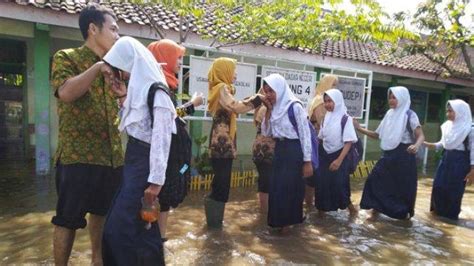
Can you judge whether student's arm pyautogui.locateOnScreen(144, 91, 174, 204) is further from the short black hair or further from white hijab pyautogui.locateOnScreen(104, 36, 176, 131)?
the short black hair

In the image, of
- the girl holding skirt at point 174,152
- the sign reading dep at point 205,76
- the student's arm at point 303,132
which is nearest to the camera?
the girl holding skirt at point 174,152

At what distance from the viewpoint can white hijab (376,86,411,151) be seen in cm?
459

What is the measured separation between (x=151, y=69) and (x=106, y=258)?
1056 mm

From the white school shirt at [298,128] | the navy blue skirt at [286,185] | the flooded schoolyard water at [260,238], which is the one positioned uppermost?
the white school shirt at [298,128]

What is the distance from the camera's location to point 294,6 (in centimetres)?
612

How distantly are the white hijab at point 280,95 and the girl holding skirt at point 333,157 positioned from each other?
3.21 ft

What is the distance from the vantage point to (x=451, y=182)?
16.5ft

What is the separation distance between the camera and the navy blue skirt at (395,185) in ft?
15.4

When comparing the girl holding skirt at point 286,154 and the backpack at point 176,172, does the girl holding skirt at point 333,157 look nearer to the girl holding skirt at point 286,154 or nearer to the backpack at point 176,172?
the girl holding skirt at point 286,154

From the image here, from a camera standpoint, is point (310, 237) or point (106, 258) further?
point (310, 237)

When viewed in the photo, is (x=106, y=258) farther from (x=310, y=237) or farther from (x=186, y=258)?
(x=310, y=237)

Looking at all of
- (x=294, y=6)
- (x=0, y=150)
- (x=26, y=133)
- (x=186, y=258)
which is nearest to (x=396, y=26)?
(x=294, y=6)

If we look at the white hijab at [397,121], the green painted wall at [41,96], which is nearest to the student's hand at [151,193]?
the white hijab at [397,121]

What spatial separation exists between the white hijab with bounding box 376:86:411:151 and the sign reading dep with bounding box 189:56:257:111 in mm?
2321
